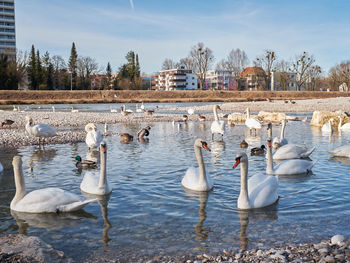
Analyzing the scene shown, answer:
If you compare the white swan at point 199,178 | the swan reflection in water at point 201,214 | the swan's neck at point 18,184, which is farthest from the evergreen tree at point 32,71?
the swan reflection in water at point 201,214

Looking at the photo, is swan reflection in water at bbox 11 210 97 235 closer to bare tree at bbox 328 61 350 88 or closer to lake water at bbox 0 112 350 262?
lake water at bbox 0 112 350 262

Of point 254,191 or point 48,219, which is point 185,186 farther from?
point 48,219

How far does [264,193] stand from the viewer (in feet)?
20.5

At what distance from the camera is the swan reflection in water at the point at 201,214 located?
16.8 ft

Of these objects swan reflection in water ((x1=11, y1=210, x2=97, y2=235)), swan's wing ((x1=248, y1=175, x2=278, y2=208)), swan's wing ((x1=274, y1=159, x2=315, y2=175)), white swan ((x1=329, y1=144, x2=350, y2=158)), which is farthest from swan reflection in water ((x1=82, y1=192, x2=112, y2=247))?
white swan ((x1=329, y1=144, x2=350, y2=158))

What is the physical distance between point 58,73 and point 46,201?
94.1m

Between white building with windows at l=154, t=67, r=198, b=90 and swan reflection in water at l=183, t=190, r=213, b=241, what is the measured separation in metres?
131

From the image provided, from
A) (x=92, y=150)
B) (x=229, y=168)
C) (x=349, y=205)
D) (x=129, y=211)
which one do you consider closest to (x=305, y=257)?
(x=349, y=205)

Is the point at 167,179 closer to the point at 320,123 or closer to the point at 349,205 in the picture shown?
the point at 349,205

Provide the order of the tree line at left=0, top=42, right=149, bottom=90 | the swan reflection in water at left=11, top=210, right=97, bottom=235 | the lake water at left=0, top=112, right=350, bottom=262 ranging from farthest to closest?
the tree line at left=0, top=42, right=149, bottom=90
the swan reflection in water at left=11, top=210, right=97, bottom=235
the lake water at left=0, top=112, right=350, bottom=262

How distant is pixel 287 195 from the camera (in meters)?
7.04

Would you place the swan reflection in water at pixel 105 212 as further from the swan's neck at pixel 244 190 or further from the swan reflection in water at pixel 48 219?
the swan's neck at pixel 244 190

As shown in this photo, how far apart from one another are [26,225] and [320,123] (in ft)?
64.6

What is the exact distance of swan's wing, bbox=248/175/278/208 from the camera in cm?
616
